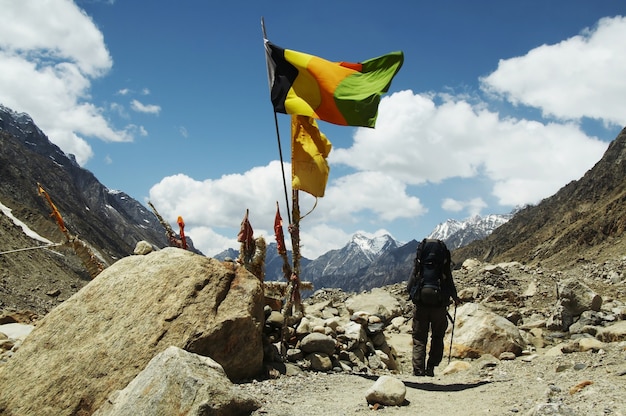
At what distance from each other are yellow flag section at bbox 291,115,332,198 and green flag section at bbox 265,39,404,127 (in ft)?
1.46

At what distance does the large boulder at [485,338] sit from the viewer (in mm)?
11820

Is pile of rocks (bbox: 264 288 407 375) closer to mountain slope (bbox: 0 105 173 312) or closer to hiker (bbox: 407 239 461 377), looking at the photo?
hiker (bbox: 407 239 461 377)

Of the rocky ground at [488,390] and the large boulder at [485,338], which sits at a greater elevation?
the large boulder at [485,338]

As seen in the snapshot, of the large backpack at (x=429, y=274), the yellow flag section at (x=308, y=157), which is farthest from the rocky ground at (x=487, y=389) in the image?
the yellow flag section at (x=308, y=157)

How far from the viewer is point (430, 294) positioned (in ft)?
30.0

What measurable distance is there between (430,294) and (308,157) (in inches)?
150

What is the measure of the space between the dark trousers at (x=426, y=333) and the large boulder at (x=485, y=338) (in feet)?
9.44

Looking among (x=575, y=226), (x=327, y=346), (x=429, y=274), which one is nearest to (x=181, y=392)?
(x=327, y=346)

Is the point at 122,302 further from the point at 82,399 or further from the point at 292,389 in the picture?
the point at 292,389

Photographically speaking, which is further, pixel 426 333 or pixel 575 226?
pixel 575 226

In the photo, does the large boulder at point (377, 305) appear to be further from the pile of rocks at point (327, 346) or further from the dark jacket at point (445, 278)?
the dark jacket at point (445, 278)

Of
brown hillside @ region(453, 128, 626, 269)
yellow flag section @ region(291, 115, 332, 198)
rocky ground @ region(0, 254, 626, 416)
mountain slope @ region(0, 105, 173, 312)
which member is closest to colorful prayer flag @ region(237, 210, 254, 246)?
yellow flag section @ region(291, 115, 332, 198)

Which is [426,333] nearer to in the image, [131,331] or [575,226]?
[131,331]

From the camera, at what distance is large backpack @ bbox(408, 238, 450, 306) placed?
9180 mm
